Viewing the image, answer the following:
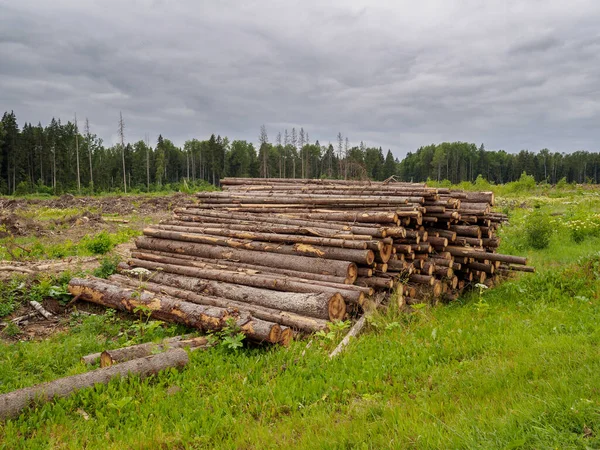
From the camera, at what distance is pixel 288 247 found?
8766 millimetres

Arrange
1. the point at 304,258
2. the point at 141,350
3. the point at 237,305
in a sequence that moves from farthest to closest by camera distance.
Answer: the point at 304,258, the point at 237,305, the point at 141,350

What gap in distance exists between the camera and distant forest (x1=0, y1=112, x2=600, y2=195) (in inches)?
2458

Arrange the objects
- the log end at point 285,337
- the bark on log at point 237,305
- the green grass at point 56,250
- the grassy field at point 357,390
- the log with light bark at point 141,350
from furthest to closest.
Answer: the green grass at point 56,250 < the bark on log at point 237,305 < the log end at point 285,337 < the log with light bark at point 141,350 < the grassy field at point 357,390

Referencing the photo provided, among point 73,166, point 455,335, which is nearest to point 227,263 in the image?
point 455,335

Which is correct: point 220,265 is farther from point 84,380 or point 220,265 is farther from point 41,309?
point 84,380

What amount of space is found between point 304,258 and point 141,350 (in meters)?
3.53

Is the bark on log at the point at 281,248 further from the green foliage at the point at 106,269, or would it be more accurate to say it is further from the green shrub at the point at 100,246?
the green shrub at the point at 100,246

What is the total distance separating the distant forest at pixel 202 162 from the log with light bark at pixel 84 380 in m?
31.5

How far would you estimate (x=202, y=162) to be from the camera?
301 feet

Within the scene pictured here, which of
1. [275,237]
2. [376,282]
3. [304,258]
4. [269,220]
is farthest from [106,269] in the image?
[376,282]

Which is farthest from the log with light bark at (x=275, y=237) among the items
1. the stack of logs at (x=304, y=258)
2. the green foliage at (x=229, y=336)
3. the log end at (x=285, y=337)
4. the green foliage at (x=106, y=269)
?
the green foliage at (x=229, y=336)

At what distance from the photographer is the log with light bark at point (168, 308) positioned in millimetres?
6348

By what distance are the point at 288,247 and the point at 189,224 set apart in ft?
12.4

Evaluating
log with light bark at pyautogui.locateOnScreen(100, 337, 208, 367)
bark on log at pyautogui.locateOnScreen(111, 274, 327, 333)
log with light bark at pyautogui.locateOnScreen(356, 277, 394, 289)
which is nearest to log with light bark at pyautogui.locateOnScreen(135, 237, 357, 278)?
log with light bark at pyautogui.locateOnScreen(356, 277, 394, 289)
